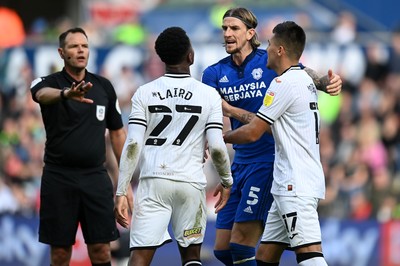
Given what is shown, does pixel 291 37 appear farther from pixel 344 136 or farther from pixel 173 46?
pixel 344 136

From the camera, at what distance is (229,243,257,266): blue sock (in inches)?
443

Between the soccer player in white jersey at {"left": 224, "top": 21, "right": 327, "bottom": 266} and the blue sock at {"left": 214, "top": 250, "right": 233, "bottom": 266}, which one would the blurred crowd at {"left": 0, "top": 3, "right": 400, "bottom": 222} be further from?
the soccer player in white jersey at {"left": 224, "top": 21, "right": 327, "bottom": 266}

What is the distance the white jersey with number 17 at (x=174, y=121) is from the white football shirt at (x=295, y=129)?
509 mm

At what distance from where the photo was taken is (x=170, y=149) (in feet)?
34.0

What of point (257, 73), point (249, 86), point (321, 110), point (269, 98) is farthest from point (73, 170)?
point (321, 110)

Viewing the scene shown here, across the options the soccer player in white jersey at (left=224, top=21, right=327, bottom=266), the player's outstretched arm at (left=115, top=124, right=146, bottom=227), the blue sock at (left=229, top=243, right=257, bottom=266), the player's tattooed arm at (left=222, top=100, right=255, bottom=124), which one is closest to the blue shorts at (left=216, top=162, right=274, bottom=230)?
the blue sock at (left=229, top=243, right=257, bottom=266)

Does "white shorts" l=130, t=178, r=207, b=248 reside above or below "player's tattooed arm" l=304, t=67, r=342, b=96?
below

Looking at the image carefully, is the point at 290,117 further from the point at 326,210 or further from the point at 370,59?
the point at 370,59

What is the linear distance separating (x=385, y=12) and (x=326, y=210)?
25.0 feet

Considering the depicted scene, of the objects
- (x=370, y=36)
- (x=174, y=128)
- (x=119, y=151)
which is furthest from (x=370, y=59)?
(x=174, y=128)

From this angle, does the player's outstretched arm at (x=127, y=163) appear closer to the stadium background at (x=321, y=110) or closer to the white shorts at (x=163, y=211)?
the white shorts at (x=163, y=211)

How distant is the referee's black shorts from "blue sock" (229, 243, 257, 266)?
1.40 metres

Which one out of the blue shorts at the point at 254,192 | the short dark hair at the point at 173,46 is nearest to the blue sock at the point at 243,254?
the blue shorts at the point at 254,192

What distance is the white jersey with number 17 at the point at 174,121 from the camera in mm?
10328
